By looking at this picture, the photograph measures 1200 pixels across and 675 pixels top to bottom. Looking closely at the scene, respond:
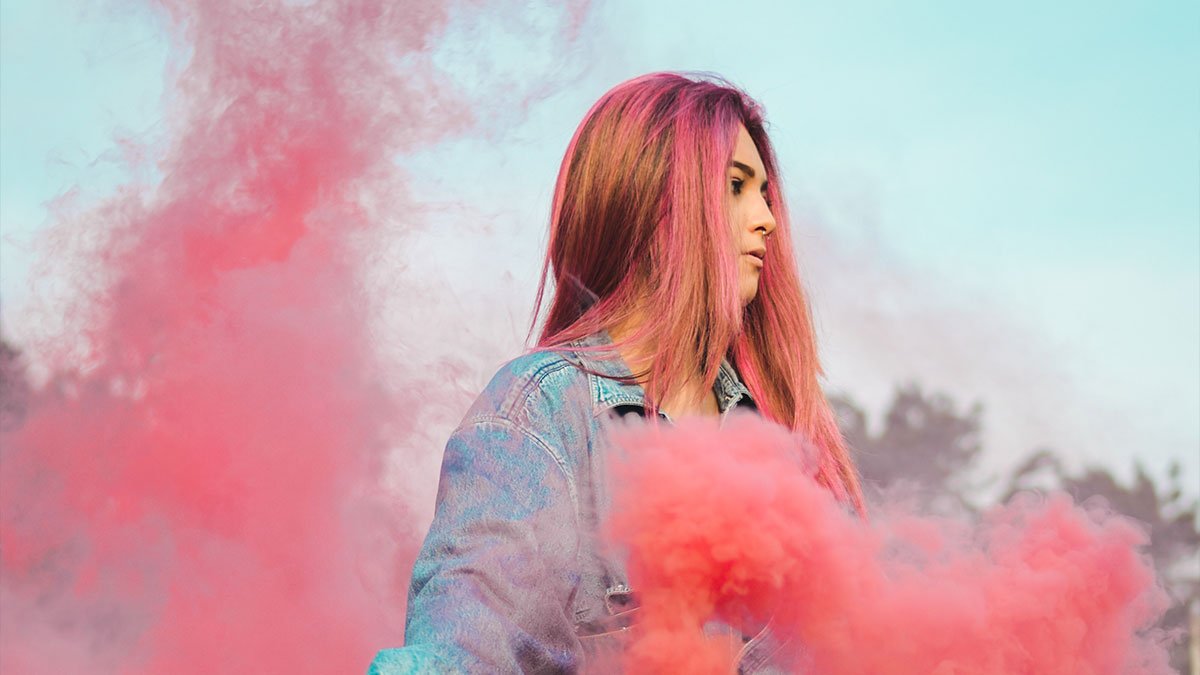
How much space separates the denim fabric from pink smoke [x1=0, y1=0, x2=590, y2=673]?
129 cm

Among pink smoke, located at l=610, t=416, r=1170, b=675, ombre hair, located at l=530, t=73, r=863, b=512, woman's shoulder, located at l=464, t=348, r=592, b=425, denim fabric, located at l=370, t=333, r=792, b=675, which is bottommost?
pink smoke, located at l=610, t=416, r=1170, b=675

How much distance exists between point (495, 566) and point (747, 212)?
1021 mm

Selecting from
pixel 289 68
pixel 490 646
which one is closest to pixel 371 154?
pixel 289 68

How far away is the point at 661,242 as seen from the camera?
8.11 feet

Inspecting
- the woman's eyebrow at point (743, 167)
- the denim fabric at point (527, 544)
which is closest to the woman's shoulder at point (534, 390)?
the denim fabric at point (527, 544)

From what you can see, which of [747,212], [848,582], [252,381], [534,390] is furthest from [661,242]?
[252,381]

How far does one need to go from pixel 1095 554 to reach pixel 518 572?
0.93 m

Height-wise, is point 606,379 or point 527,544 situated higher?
point 606,379

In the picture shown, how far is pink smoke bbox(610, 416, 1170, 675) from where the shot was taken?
A: 186 cm

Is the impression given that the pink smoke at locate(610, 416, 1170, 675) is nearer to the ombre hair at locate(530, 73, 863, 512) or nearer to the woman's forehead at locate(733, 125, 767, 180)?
the ombre hair at locate(530, 73, 863, 512)

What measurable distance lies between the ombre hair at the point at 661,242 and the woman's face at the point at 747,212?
0.11 feet

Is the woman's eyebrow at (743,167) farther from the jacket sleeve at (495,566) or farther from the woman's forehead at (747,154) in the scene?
the jacket sleeve at (495,566)

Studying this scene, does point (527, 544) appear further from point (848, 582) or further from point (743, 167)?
point (743, 167)

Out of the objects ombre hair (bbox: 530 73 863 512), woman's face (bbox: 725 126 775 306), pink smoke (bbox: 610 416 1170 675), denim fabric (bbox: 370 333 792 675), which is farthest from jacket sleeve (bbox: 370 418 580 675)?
woman's face (bbox: 725 126 775 306)
